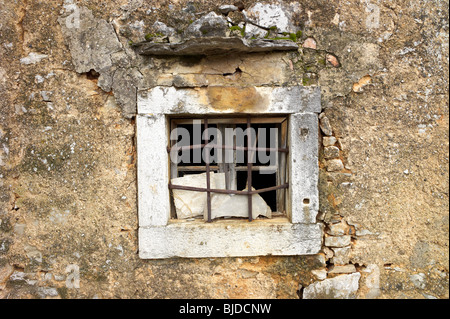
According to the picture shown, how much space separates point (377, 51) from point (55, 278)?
292 cm

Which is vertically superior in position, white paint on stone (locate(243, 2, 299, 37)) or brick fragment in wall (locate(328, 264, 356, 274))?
white paint on stone (locate(243, 2, 299, 37))

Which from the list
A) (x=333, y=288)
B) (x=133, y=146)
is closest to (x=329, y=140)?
(x=333, y=288)

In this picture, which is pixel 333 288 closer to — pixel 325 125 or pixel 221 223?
pixel 221 223

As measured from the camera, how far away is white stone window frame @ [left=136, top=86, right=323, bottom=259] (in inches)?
81.6

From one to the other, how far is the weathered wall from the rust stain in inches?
3.4

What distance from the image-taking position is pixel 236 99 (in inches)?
81.5

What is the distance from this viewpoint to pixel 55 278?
2.13 meters

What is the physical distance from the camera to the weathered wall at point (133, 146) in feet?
6.77

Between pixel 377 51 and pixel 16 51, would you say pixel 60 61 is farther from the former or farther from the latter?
pixel 377 51

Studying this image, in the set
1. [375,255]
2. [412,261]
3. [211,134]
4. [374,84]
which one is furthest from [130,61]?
[412,261]

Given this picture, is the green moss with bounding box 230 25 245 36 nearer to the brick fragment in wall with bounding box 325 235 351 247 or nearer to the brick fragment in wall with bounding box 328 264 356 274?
the brick fragment in wall with bounding box 325 235 351 247

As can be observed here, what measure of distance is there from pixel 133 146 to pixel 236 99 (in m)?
0.84

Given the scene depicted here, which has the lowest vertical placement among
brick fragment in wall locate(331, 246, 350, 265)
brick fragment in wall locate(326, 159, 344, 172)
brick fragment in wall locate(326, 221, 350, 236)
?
brick fragment in wall locate(331, 246, 350, 265)

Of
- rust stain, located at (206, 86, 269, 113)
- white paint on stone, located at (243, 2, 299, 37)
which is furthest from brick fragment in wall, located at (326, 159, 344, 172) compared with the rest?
white paint on stone, located at (243, 2, 299, 37)
